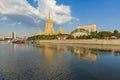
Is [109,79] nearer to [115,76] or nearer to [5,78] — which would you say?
[115,76]

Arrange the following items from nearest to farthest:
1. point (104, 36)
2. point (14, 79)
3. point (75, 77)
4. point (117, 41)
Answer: point (14, 79)
point (75, 77)
point (117, 41)
point (104, 36)

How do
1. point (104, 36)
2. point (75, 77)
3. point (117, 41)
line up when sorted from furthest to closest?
point (104, 36) < point (117, 41) < point (75, 77)

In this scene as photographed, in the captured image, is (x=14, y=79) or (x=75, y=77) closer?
(x=14, y=79)

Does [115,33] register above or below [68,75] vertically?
above

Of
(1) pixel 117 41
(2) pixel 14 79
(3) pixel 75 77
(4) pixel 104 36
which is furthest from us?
(4) pixel 104 36

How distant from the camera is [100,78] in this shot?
88.0ft

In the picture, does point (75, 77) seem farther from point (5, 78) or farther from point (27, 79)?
point (5, 78)

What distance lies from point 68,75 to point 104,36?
5595 inches

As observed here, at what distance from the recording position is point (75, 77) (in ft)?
89.2

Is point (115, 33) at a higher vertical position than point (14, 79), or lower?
higher

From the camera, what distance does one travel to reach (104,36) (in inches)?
6476

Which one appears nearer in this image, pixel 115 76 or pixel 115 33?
pixel 115 76

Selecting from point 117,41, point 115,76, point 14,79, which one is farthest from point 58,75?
point 117,41

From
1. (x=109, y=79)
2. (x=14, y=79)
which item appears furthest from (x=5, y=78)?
(x=109, y=79)
